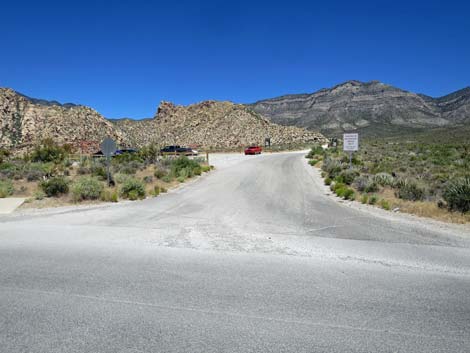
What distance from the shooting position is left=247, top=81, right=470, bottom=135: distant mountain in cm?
14275

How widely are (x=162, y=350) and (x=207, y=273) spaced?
79.2 inches

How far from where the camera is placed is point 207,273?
5293 mm

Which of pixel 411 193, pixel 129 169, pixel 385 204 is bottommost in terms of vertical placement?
pixel 385 204

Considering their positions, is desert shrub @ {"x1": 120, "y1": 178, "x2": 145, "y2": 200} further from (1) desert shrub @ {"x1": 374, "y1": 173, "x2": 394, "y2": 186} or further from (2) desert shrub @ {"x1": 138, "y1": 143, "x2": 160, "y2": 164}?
(2) desert shrub @ {"x1": 138, "y1": 143, "x2": 160, "y2": 164}

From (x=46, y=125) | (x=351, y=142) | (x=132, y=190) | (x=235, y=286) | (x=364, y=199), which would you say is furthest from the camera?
(x=46, y=125)

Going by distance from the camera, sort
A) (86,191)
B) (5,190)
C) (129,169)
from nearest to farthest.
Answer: (86,191) < (5,190) < (129,169)

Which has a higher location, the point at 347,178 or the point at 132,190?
the point at 347,178

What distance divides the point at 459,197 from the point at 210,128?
82.5 meters

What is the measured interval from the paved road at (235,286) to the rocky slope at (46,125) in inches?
1975

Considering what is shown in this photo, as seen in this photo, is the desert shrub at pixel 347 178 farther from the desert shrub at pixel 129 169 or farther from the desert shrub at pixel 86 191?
the desert shrub at pixel 129 169

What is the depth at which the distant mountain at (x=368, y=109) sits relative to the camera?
14275 cm

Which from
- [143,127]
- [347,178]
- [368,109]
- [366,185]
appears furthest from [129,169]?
[368,109]

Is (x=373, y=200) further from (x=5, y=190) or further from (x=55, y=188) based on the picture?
(x=5, y=190)

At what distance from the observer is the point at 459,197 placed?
9555 millimetres
